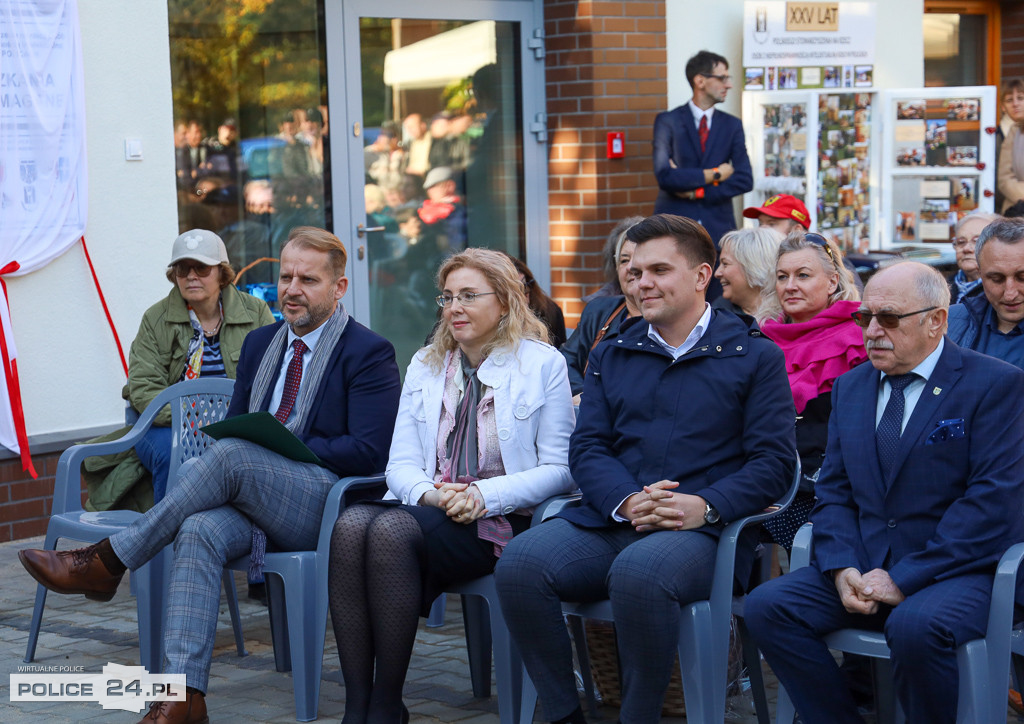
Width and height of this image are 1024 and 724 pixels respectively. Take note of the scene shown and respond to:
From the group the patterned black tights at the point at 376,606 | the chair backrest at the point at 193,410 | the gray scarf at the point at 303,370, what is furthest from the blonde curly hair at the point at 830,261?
the chair backrest at the point at 193,410

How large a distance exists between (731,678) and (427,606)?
92 cm

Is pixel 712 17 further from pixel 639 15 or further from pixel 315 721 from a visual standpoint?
pixel 315 721

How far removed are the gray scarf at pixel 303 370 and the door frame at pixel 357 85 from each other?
345 centimetres

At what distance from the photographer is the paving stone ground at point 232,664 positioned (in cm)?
405

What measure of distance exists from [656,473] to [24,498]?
375 cm

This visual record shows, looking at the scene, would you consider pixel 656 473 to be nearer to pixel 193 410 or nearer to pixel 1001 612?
pixel 1001 612

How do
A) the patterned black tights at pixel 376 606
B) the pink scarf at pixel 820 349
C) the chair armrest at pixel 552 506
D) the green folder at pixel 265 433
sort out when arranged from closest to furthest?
the patterned black tights at pixel 376 606 < the chair armrest at pixel 552 506 < the green folder at pixel 265 433 < the pink scarf at pixel 820 349

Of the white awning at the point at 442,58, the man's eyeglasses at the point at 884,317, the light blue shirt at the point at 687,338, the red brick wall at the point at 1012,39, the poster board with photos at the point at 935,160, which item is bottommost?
the light blue shirt at the point at 687,338

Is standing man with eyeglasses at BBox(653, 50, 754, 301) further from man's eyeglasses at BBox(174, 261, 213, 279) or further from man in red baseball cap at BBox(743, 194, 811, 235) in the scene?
man's eyeglasses at BBox(174, 261, 213, 279)

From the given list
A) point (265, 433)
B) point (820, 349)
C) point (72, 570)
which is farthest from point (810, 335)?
point (72, 570)

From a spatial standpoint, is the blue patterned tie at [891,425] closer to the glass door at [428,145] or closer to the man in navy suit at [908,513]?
the man in navy suit at [908,513]

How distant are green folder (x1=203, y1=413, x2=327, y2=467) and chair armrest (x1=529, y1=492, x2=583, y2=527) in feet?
2.43

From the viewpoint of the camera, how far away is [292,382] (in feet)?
14.5

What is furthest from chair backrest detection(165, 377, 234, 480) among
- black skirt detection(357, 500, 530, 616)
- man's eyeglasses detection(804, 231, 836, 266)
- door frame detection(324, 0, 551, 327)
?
door frame detection(324, 0, 551, 327)
